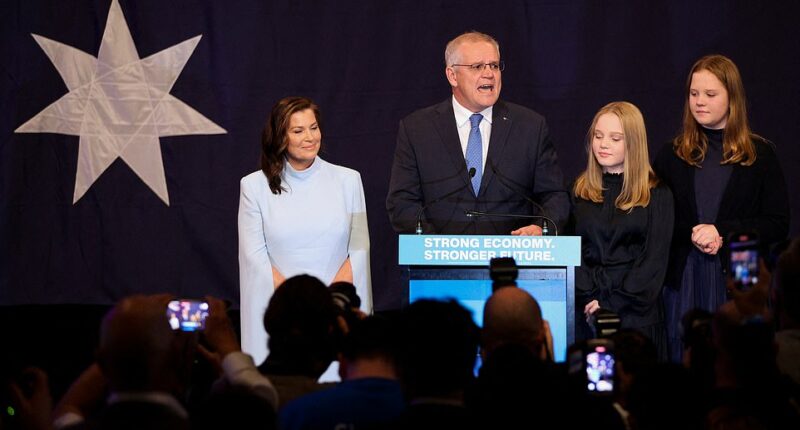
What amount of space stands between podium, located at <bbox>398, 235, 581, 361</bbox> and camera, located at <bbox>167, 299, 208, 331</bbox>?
3.34 ft

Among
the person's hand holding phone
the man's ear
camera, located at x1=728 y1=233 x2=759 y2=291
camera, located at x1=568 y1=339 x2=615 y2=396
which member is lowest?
camera, located at x1=568 y1=339 x2=615 y2=396

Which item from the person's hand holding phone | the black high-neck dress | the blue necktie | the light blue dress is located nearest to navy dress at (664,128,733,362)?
the black high-neck dress

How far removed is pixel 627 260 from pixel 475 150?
89 centimetres

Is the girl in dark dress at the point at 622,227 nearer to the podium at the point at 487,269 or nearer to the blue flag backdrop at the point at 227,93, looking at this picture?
the podium at the point at 487,269

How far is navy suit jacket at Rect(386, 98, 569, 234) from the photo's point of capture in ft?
16.6

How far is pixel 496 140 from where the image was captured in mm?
5160

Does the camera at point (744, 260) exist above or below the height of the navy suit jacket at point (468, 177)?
below

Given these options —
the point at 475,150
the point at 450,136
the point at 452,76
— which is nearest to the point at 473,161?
the point at 475,150

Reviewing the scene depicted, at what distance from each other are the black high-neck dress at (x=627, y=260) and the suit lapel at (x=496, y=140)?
0.46 meters

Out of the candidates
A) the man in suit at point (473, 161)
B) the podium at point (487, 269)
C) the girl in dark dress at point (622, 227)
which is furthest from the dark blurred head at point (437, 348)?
the man in suit at point (473, 161)

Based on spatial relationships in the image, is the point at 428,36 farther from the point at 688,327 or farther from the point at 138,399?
the point at 138,399

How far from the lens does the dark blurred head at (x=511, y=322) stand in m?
3.26

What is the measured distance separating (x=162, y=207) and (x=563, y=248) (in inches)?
127

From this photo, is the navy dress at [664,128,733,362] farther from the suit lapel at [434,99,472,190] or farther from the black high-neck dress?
the suit lapel at [434,99,472,190]
